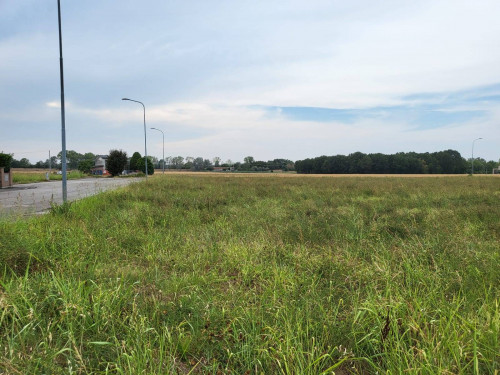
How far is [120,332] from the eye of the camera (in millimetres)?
2500

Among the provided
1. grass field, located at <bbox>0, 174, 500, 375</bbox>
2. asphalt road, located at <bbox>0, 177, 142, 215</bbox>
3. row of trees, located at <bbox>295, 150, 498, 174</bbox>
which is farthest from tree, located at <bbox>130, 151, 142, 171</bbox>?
grass field, located at <bbox>0, 174, 500, 375</bbox>

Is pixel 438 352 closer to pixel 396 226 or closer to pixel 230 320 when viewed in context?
pixel 230 320

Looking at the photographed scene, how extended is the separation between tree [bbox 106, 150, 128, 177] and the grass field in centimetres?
6129

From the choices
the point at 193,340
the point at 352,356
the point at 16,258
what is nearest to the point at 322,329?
the point at 352,356

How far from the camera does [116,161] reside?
203 ft

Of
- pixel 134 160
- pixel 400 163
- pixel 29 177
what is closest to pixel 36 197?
pixel 29 177

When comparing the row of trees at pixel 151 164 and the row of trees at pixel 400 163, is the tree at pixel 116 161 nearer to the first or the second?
the row of trees at pixel 151 164

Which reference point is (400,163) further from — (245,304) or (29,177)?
(245,304)

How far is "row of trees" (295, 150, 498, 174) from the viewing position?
8206 centimetres

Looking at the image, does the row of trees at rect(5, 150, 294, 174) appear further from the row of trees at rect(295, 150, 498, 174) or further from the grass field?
the grass field

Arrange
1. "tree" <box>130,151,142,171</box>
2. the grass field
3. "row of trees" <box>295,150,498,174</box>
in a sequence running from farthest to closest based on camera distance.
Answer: "row of trees" <box>295,150,498,174</box>, "tree" <box>130,151,142,171</box>, the grass field

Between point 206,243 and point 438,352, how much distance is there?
403 centimetres

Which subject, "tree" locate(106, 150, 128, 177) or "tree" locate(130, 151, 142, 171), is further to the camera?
"tree" locate(130, 151, 142, 171)

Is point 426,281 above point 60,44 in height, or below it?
below
